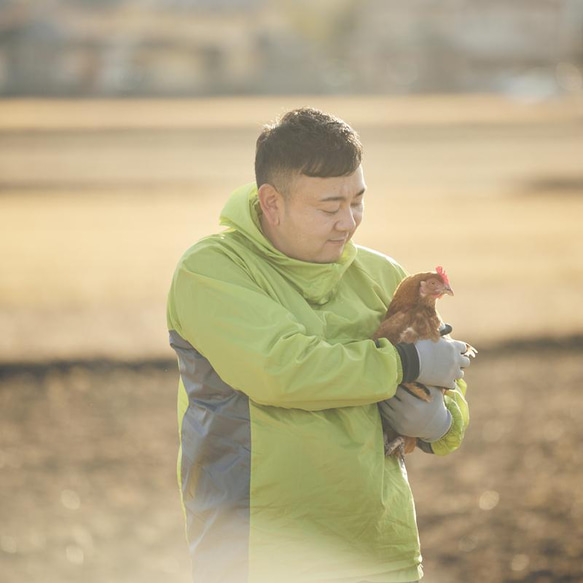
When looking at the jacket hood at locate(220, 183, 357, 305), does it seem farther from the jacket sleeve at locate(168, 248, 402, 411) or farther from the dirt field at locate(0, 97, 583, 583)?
the dirt field at locate(0, 97, 583, 583)

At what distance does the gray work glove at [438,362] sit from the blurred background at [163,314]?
241 cm

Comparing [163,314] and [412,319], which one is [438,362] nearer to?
[412,319]

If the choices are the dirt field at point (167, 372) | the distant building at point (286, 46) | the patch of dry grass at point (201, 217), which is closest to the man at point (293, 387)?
the dirt field at point (167, 372)

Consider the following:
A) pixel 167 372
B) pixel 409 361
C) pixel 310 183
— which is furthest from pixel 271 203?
pixel 167 372

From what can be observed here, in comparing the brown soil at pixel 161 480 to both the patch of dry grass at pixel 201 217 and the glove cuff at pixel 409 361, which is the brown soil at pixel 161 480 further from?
the glove cuff at pixel 409 361

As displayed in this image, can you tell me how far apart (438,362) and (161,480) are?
3.70 metres

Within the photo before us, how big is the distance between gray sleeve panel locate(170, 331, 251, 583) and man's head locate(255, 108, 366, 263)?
348 mm

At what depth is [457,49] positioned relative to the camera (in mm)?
79312

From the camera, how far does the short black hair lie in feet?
7.55

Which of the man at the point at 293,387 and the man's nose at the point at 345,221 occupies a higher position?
the man's nose at the point at 345,221

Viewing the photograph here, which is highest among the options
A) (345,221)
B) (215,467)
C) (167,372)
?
(345,221)

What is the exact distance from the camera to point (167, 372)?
7793 mm

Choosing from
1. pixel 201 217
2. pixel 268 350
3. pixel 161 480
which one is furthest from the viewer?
pixel 201 217

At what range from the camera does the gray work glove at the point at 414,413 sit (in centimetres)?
242
